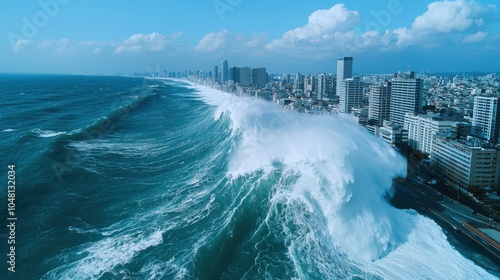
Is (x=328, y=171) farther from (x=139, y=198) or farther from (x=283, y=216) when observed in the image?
(x=139, y=198)

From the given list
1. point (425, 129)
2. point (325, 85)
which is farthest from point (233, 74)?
point (425, 129)

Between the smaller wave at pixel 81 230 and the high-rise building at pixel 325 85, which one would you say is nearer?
the smaller wave at pixel 81 230

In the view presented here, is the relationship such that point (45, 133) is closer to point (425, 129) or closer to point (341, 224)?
point (341, 224)

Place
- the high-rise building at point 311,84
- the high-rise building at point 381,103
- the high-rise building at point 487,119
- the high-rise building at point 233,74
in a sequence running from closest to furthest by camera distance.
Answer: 1. the high-rise building at point 487,119
2. the high-rise building at point 381,103
3. the high-rise building at point 311,84
4. the high-rise building at point 233,74

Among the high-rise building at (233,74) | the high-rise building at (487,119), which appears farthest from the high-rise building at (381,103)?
the high-rise building at (233,74)

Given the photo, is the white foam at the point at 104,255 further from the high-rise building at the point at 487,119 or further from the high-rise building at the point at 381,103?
the high-rise building at the point at 381,103

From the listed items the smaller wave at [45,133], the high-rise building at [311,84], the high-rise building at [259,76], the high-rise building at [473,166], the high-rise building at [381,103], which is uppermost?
the high-rise building at [259,76]

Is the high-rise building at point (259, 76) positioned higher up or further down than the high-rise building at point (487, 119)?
higher up

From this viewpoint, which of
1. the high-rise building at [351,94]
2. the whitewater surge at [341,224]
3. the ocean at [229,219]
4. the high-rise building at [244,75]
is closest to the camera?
the ocean at [229,219]
